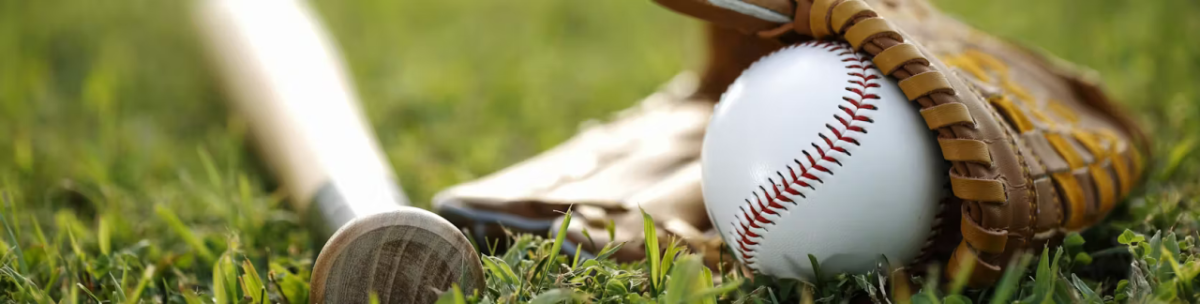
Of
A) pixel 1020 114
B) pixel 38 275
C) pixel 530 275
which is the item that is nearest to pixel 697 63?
pixel 1020 114

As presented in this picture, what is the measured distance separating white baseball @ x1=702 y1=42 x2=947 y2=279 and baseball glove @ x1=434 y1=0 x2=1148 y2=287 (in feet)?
0.14

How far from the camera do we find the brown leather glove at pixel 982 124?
4.32 ft

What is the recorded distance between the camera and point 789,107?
1388 millimetres

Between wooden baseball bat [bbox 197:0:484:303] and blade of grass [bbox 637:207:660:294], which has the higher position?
wooden baseball bat [bbox 197:0:484:303]

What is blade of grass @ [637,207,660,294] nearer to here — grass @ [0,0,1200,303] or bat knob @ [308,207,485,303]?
grass @ [0,0,1200,303]

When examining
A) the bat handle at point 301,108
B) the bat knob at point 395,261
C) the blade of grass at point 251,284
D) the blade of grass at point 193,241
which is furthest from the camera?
the bat handle at point 301,108

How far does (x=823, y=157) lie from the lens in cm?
134

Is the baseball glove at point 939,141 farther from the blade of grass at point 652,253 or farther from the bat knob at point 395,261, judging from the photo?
the bat knob at point 395,261

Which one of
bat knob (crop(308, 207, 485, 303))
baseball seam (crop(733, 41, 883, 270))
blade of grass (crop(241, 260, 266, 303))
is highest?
baseball seam (crop(733, 41, 883, 270))

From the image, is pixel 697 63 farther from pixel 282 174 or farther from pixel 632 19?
pixel 632 19

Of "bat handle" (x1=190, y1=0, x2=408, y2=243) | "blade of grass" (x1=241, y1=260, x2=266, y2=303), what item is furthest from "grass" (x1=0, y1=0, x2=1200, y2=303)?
Result: "bat handle" (x1=190, y1=0, x2=408, y2=243)

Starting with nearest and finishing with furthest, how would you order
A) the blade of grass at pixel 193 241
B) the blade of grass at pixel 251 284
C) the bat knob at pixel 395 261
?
the bat knob at pixel 395 261 → the blade of grass at pixel 251 284 → the blade of grass at pixel 193 241

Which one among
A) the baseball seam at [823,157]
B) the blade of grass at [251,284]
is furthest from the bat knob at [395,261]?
the baseball seam at [823,157]

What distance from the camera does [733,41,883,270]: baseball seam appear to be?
1337 millimetres
